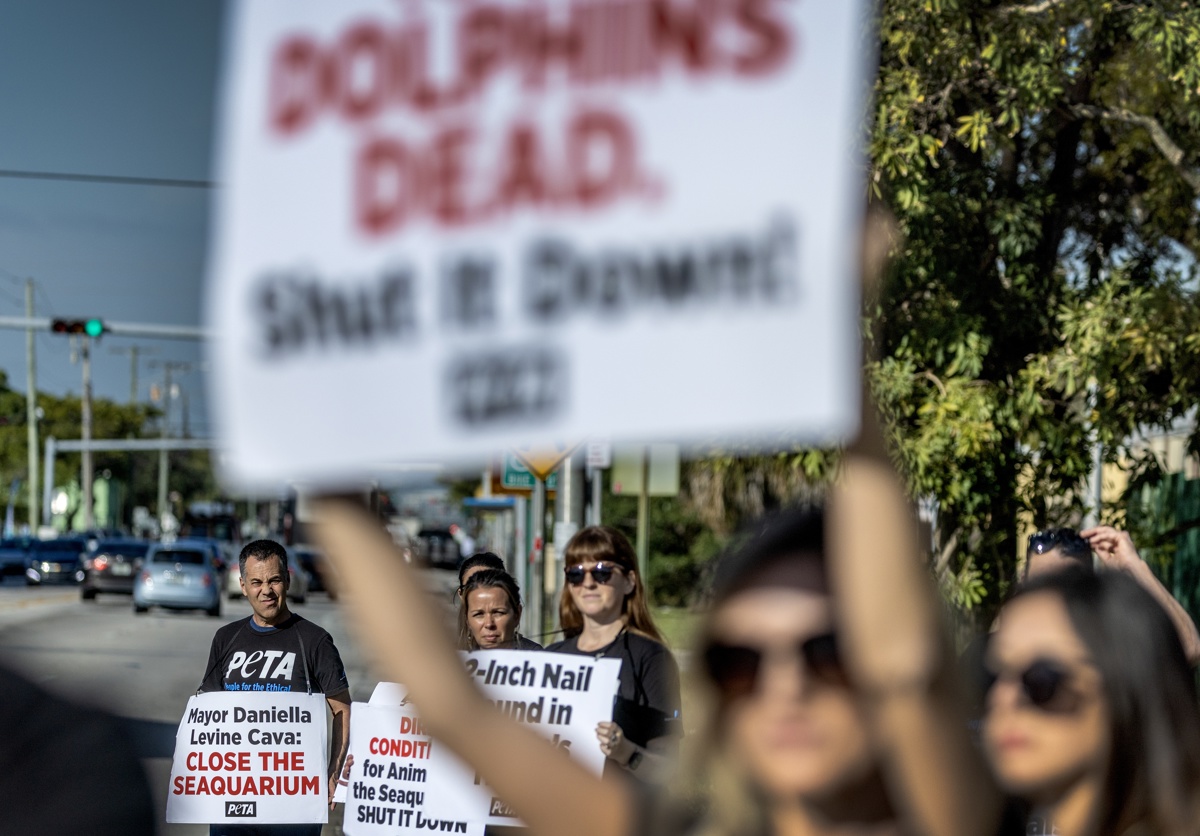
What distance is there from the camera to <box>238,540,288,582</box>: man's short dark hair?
22.9ft

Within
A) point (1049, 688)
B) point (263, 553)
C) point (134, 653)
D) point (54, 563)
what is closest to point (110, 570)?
point (54, 563)

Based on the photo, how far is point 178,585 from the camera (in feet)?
110

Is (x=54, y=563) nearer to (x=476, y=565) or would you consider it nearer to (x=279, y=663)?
(x=279, y=663)

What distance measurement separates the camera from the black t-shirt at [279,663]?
684 cm

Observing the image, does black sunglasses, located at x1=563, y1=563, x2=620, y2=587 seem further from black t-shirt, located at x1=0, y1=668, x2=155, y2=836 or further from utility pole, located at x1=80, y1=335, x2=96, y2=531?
utility pole, located at x1=80, y1=335, x2=96, y2=531

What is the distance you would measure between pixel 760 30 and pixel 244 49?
1.81ft

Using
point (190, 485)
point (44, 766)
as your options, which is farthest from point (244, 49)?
point (190, 485)

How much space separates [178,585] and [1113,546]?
29.7 meters

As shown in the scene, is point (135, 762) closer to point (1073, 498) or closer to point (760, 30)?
point (760, 30)

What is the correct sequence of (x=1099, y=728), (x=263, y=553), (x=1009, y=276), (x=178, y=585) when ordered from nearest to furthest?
(x=1099, y=728) → (x=263, y=553) → (x=1009, y=276) → (x=178, y=585)

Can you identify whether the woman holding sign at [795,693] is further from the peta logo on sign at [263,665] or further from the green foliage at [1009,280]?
the green foliage at [1009,280]

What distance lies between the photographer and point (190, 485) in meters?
120

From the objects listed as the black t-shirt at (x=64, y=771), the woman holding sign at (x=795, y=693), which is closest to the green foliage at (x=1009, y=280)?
the woman holding sign at (x=795, y=693)

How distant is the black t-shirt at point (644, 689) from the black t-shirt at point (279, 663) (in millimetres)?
1421
